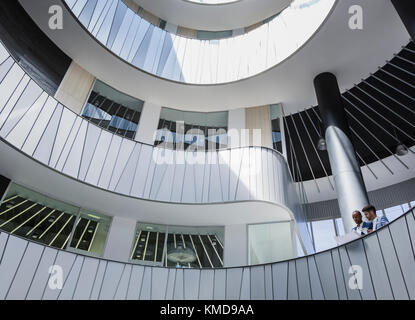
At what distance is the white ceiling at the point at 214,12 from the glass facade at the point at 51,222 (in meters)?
10.6

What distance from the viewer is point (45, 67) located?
1132cm

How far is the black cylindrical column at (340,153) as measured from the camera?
895 centimetres

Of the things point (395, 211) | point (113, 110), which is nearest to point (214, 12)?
point (113, 110)

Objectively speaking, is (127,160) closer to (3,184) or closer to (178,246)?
(178,246)

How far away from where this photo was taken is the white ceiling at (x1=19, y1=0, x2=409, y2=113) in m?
10.2

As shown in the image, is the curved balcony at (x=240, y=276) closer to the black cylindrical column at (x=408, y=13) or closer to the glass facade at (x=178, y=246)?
the glass facade at (x=178, y=246)

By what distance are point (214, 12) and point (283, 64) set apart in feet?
21.1

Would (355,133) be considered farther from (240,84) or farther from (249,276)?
(249,276)

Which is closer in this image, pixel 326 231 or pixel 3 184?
pixel 3 184

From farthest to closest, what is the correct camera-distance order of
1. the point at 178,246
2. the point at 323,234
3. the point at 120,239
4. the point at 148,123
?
the point at 323,234, the point at 148,123, the point at 178,246, the point at 120,239

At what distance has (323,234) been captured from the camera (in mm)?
16453
